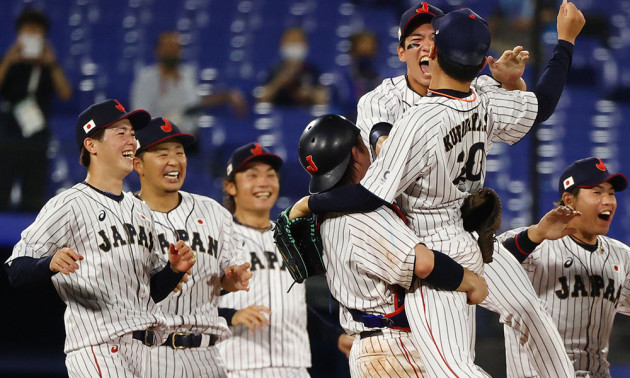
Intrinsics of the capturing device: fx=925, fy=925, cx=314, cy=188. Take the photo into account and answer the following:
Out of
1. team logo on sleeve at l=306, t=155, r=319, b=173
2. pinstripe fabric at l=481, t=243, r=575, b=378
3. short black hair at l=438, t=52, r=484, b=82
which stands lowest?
pinstripe fabric at l=481, t=243, r=575, b=378

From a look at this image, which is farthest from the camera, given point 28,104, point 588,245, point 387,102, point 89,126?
point 28,104

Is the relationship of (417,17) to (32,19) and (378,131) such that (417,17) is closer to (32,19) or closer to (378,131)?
(378,131)

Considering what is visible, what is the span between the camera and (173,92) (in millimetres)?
7449

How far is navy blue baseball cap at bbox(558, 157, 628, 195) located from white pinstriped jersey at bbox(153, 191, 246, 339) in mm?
1614

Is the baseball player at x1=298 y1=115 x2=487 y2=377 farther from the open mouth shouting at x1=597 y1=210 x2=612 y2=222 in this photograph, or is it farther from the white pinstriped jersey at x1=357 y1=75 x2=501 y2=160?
the open mouth shouting at x1=597 y1=210 x2=612 y2=222

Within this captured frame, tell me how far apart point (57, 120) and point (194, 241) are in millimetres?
3413

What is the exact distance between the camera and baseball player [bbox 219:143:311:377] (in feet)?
15.6

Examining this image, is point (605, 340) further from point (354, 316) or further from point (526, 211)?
point (526, 211)

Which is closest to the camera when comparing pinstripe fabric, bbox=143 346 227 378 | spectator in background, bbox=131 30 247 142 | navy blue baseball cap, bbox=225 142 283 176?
pinstripe fabric, bbox=143 346 227 378

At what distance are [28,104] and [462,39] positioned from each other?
494cm

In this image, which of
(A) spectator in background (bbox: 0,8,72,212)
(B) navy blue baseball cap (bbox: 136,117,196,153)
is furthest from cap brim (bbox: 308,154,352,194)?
(A) spectator in background (bbox: 0,8,72,212)

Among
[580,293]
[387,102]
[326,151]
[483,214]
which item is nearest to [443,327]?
[483,214]

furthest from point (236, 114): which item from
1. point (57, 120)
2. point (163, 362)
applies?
point (163, 362)

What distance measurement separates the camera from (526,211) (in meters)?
6.92
